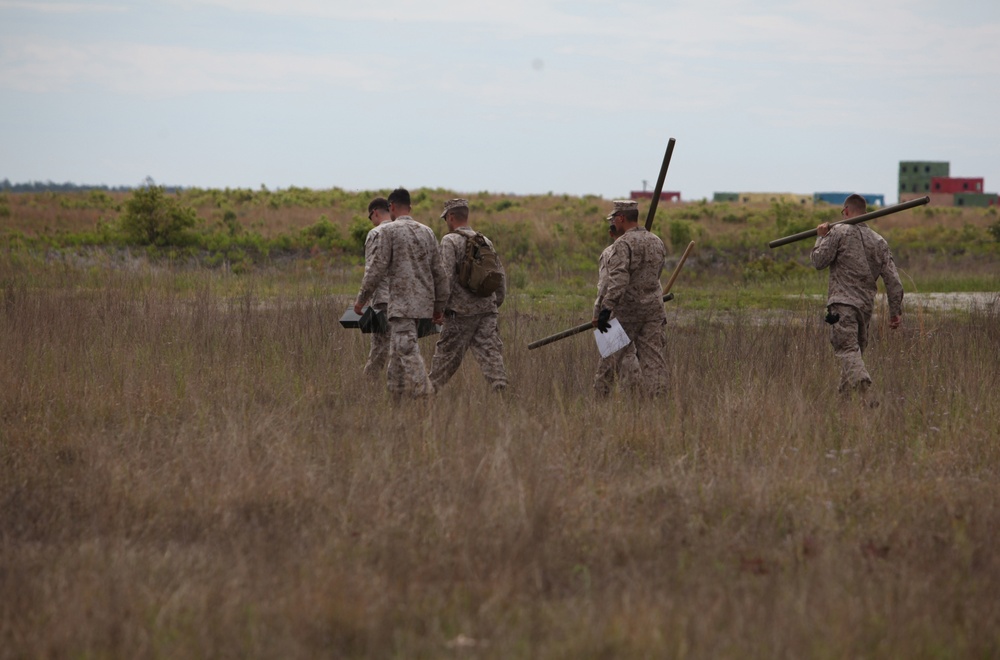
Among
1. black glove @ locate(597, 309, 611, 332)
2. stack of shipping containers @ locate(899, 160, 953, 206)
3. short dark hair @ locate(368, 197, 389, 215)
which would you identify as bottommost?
black glove @ locate(597, 309, 611, 332)

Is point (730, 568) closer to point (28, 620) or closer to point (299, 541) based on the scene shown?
point (299, 541)

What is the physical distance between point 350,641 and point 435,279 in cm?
438

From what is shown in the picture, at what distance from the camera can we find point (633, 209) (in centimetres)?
801

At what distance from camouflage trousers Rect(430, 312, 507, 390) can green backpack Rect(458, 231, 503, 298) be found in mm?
287

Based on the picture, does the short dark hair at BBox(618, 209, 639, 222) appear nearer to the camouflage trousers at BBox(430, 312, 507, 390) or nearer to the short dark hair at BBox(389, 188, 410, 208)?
the camouflage trousers at BBox(430, 312, 507, 390)

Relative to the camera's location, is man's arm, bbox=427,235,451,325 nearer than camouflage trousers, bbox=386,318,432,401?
No

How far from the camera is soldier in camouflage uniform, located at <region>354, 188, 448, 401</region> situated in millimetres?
7762

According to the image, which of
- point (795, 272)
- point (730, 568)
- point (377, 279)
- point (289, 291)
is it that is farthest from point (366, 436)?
point (795, 272)

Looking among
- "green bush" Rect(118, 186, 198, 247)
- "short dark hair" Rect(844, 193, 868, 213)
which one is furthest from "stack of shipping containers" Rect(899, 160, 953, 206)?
"short dark hair" Rect(844, 193, 868, 213)

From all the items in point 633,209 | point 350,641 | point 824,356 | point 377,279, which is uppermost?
point 633,209

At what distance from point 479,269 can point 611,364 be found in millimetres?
1271

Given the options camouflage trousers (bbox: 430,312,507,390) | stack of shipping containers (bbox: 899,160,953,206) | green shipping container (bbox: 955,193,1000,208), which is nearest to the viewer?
camouflage trousers (bbox: 430,312,507,390)

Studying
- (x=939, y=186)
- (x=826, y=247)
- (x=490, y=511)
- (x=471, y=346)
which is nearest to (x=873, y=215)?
(x=826, y=247)

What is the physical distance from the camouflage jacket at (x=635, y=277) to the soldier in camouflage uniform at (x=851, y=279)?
51.4 inches
